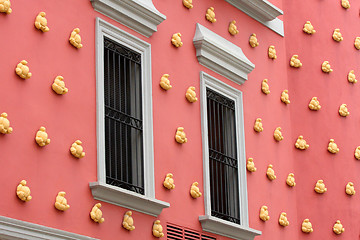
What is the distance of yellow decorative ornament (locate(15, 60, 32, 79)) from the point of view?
13344 millimetres

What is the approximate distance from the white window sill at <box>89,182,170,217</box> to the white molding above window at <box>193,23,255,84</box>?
125 inches

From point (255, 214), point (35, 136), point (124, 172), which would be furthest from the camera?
point (255, 214)

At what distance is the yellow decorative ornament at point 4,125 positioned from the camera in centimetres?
1288

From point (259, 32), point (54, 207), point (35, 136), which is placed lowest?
point (54, 207)

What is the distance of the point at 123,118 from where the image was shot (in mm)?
15188

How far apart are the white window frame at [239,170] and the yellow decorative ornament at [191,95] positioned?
33 centimetres

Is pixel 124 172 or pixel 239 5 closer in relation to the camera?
pixel 124 172

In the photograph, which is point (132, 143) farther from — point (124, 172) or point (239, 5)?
point (239, 5)

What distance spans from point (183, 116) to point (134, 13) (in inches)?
76.0

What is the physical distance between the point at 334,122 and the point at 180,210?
16.8 feet

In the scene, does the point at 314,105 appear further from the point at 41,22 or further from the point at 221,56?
the point at 41,22

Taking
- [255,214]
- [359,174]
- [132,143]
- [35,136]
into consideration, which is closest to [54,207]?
[35,136]

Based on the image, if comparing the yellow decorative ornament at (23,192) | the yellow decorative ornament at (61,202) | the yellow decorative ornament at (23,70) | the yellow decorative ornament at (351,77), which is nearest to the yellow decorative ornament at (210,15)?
the yellow decorative ornament at (351,77)

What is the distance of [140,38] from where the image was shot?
15922mm
